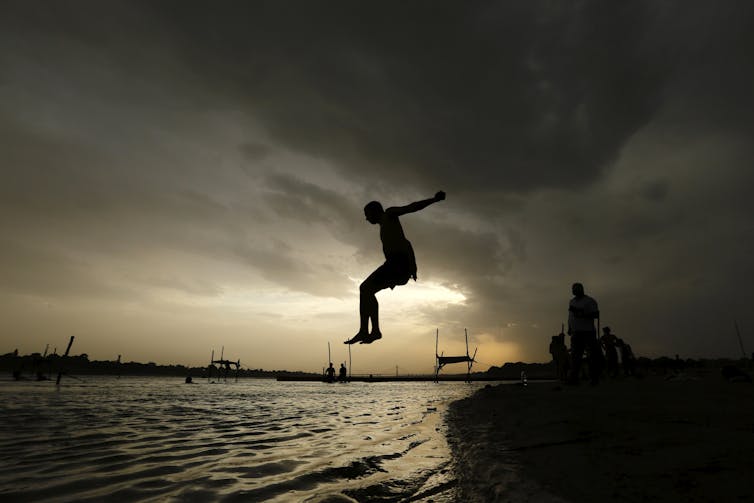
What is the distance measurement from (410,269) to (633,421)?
347 centimetres

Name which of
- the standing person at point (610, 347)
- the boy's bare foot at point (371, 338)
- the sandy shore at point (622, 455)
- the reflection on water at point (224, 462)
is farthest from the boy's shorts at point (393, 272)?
the standing person at point (610, 347)

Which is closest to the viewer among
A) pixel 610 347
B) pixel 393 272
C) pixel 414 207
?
pixel 414 207

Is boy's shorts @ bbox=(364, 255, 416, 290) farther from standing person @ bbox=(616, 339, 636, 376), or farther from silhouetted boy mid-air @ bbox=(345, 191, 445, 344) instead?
standing person @ bbox=(616, 339, 636, 376)

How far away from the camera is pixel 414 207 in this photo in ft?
19.5

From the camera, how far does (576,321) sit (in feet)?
32.6

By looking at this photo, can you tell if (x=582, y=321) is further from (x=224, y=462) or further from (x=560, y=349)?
(x=224, y=462)

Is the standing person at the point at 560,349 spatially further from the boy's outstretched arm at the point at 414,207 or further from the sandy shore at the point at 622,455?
the boy's outstretched arm at the point at 414,207

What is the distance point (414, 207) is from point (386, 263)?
102 cm

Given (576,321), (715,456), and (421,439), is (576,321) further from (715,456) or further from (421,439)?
(715,456)

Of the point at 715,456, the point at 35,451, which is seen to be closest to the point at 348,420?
the point at 35,451

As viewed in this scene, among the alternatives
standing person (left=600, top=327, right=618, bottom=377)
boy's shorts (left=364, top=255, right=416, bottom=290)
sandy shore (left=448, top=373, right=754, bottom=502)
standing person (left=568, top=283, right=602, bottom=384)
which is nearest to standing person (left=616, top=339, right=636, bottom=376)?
standing person (left=600, top=327, right=618, bottom=377)

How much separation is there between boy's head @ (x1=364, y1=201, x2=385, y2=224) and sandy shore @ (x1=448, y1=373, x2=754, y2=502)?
3614mm

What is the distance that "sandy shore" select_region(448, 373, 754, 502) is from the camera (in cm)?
231

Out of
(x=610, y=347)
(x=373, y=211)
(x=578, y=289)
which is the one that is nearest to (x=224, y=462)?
(x=373, y=211)
